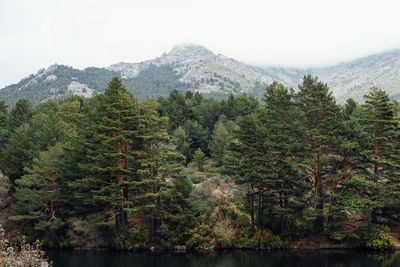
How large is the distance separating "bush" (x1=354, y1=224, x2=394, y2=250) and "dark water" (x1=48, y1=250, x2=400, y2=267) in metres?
1.04

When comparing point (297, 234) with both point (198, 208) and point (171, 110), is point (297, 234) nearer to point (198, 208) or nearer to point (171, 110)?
point (198, 208)

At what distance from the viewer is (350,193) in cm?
3053

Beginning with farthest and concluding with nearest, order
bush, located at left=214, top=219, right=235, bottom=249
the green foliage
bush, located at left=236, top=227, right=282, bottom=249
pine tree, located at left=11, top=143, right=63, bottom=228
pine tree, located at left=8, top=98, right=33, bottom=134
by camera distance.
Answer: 1. pine tree, located at left=8, top=98, right=33, bottom=134
2. the green foliage
3. pine tree, located at left=11, top=143, right=63, bottom=228
4. bush, located at left=214, top=219, right=235, bottom=249
5. bush, located at left=236, top=227, right=282, bottom=249

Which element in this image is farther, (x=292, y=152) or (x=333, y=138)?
(x=292, y=152)

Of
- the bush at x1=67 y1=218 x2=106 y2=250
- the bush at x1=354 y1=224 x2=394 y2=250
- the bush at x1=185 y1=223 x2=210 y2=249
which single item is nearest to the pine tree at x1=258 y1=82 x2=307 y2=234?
the bush at x1=185 y1=223 x2=210 y2=249

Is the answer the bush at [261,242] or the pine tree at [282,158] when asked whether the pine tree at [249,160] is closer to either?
the pine tree at [282,158]

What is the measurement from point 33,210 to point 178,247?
650 inches

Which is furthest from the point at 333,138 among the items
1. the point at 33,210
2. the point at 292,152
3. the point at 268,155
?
the point at 33,210

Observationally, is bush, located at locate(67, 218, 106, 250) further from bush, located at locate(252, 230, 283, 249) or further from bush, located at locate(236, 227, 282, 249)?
bush, located at locate(252, 230, 283, 249)

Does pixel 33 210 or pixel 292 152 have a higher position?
pixel 292 152

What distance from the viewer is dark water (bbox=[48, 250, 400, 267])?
27.0 m

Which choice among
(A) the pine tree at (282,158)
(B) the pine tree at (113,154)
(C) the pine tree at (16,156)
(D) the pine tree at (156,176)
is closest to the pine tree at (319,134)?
(A) the pine tree at (282,158)

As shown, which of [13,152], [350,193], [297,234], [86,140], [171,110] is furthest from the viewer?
[171,110]

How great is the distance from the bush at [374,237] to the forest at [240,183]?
0.32ft
